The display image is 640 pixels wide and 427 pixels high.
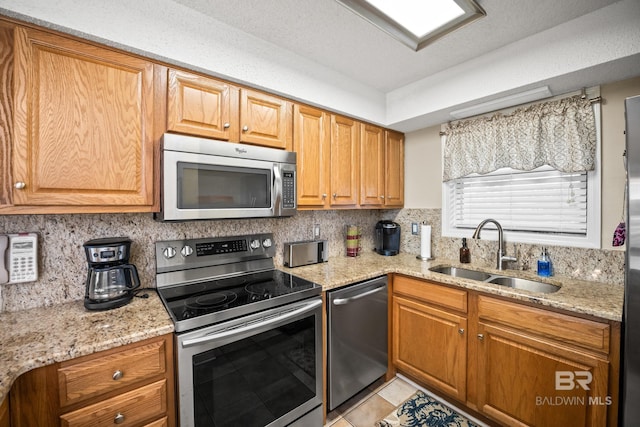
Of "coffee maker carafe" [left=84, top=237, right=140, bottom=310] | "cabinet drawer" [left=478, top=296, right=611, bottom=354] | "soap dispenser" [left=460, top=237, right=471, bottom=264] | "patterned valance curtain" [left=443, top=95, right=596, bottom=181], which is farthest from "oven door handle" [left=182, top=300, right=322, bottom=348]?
"patterned valance curtain" [left=443, top=95, right=596, bottom=181]

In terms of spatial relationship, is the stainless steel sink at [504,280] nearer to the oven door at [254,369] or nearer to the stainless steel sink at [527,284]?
the stainless steel sink at [527,284]

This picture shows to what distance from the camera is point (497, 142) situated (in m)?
2.12

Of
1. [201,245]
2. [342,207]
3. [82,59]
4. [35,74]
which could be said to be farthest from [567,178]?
[35,74]

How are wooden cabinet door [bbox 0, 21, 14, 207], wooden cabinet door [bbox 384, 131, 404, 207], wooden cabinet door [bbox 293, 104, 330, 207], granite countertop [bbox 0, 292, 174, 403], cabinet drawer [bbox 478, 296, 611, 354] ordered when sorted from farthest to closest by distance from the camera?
wooden cabinet door [bbox 384, 131, 404, 207] < wooden cabinet door [bbox 293, 104, 330, 207] < cabinet drawer [bbox 478, 296, 611, 354] < wooden cabinet door [bbox 0, 21, 14, 207] < granite countertop [bbox 0, 292, 174, 403]

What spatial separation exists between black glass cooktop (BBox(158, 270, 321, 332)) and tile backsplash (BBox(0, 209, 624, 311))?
0.31m

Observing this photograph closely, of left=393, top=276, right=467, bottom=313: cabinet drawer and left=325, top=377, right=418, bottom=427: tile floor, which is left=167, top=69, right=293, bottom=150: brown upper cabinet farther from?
left=325, top=377, right=418, bottom=427: tile floor

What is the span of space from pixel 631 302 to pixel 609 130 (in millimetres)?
1181

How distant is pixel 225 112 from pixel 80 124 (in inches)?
26.6

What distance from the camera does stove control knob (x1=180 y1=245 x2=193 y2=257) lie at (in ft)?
5.62

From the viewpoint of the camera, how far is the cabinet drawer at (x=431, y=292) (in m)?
1.77

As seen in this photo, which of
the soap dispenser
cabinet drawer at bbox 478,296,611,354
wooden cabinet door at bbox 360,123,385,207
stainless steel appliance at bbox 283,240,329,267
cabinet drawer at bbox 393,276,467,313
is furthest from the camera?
wooden cabinet door at bbox 360,123,385,207

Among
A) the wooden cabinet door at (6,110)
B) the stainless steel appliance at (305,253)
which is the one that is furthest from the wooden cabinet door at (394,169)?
the wooden cabinet door at (6,110)

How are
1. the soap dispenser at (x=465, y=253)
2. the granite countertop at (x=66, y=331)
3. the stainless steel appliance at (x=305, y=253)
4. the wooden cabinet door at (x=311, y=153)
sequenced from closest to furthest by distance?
the granite countertop at (x=66, y=331) < the wooden cabinet door at (x=311, y=153) < the stainless steel appliance at (x=305, y=253) < the soap dispenser at (x=465, y=253)

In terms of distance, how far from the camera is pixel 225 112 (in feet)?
5.31
